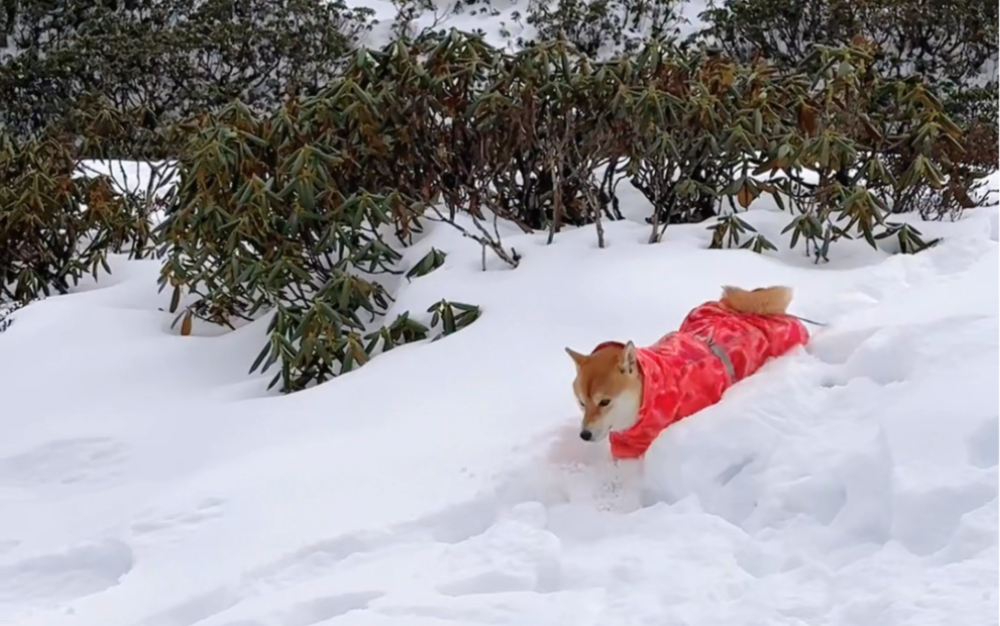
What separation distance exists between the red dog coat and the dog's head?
3cm

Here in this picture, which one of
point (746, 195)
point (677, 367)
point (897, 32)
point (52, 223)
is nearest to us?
point (677, 367)

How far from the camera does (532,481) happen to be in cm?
216

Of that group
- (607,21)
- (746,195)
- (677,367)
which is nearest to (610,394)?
(677,367)

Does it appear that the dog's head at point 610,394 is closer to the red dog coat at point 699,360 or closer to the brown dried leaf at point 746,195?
the red dog coat at point 699,360

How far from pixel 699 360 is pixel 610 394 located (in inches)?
12.1

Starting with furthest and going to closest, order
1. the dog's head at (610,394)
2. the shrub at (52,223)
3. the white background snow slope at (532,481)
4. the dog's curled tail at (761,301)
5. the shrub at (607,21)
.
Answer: the shrub at (607,21)
the shrub at (52,223)
the dog's curled tail at (761,301)
the dog's head at (610,394)
the white background snow slope at (532,481)

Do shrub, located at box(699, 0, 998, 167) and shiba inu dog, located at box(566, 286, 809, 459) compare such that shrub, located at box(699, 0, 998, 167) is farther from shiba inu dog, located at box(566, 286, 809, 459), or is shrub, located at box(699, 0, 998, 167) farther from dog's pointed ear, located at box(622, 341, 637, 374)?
dog's pointed ear, located at box(622, 341, 637, 374)

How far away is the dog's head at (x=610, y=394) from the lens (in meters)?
2.16

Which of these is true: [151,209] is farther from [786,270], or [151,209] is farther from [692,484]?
[692,484]

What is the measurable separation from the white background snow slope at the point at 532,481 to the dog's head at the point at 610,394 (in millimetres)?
109

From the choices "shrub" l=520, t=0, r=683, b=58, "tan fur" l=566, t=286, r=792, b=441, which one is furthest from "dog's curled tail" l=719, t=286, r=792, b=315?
"shrub" l=520, t=0, r=683, b=58

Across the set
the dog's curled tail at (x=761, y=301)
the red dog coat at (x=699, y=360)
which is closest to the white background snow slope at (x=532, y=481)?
the red dog coat at (x=699, y=360)

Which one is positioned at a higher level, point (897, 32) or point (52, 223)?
point (897, 32)

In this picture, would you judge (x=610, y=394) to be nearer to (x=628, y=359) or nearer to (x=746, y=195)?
(x=628, y=359)
